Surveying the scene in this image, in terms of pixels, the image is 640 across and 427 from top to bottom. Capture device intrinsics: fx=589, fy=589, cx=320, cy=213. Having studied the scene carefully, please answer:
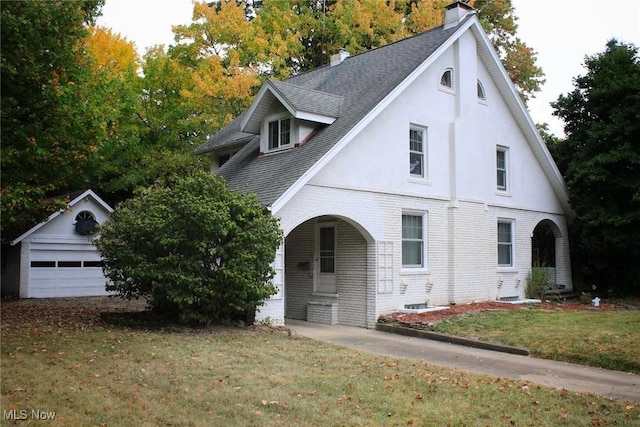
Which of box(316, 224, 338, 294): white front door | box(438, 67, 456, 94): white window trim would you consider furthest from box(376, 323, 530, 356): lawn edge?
box(438, 67, 456, 94): white window trim

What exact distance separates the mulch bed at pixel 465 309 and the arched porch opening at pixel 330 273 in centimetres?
85

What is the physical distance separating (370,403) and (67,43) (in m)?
9.62

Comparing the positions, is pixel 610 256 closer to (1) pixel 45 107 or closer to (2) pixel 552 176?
(2) pixel 552 176

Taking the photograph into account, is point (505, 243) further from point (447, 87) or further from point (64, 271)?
point (64, 271)

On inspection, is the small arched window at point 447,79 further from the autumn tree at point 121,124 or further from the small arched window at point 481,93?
the autumn tree at point 121,124

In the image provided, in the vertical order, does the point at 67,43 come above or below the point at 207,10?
below

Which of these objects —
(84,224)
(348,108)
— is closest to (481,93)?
(348,108)

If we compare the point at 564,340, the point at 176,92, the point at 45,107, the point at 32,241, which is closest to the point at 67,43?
the point at 45,107

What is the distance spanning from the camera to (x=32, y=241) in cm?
2350

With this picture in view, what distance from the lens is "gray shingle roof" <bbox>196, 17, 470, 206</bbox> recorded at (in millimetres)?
14758

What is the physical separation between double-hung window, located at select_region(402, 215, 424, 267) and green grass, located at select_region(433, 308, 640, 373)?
247 cm

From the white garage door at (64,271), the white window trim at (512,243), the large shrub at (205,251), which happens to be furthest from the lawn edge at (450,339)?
the white garage door at (64,271)

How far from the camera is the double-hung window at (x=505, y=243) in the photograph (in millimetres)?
19859

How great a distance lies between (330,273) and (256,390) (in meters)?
9.21
